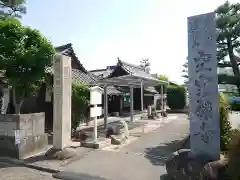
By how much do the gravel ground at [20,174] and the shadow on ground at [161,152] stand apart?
3.43 metres

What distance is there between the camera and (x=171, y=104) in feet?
108

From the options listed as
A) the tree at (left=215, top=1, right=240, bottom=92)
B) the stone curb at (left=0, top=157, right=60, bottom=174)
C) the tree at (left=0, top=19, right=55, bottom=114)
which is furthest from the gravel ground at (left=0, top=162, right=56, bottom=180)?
the tree at (left=215, top=1, right=240, bottom=92)

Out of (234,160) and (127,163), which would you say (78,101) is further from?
(234,160)

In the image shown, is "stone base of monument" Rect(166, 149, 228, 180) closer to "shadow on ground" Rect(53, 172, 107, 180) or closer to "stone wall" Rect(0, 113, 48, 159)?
"shadow on ground" Rect(53, 172, 107, 180)

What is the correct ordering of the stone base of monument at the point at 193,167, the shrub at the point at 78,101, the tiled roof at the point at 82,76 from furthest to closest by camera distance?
the tiled roof at the point at 82,76, the shrub at the point at 78,101, the stone base of monument at the point at 193,167

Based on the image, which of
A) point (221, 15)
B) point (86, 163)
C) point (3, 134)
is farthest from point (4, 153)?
point (221, 15)

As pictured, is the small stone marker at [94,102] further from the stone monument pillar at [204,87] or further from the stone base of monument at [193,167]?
the stone monument pillar at [204,87]

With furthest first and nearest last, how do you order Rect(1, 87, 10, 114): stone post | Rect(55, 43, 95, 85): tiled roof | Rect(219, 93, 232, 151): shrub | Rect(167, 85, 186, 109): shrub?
Rect(167, 85, 186, 109): shrub < Rect(55, 43, 95, 85): tiled roof < Rect(1, 87, 10, 114): stone post < Rect(219, 93, 232, 151): shrub

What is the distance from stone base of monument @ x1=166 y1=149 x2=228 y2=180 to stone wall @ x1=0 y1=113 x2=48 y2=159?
5.35m

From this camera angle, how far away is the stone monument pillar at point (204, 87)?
562 centimetres

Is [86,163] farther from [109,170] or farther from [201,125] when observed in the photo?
[201,125]

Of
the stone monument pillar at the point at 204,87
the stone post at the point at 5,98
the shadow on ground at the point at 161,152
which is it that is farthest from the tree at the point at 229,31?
the stone post at the point at 5,98

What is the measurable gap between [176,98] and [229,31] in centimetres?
1433

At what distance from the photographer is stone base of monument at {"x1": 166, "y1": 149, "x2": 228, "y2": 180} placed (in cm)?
477
